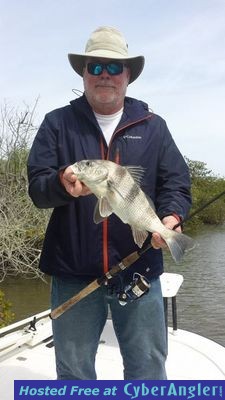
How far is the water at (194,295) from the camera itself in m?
12.7

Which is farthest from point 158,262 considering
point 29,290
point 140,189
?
point 29,290

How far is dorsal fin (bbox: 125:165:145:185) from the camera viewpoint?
123 inches

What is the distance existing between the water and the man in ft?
20.0

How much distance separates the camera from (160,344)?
3420 millimetres

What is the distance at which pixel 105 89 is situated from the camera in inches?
130

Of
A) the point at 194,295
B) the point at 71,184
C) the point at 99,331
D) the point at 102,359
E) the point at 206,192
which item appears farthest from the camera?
the point at 206,192

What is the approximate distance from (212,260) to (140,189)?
19.6 metres

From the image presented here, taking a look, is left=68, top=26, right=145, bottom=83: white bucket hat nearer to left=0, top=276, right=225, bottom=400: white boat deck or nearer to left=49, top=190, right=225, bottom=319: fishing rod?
left=49, top=190, right=225, bottom=319: fishing rod

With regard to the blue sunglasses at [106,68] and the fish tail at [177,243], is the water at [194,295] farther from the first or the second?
the blue sunglasses at [106,68]

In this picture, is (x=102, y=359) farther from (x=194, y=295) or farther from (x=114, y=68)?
(x=194, y=295)

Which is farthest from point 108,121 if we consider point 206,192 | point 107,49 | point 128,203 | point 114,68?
point 206,192

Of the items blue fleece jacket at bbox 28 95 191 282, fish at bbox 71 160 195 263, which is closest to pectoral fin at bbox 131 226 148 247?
fish at bbox 71 160 195 263

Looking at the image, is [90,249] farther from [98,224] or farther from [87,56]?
[87,56]

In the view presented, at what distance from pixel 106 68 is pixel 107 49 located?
0.17 m
